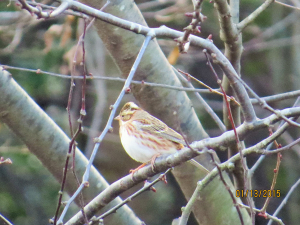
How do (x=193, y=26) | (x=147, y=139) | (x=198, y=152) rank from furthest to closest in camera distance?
(x=147, y=139)
(x=198, y=152)
(x=193, y=26)

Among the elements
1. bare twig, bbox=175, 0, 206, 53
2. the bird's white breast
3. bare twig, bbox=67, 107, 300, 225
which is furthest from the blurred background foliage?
bare twig, bbox=175, 0, 206, 53

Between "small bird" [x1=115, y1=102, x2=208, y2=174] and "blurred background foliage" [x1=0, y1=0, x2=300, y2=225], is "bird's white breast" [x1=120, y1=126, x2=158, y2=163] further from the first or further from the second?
"blurred background foliage" [x1=0, y1=0, x2=300, y2=225]

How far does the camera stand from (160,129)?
13.9 ft

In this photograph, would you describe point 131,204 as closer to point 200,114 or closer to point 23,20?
point 200,114

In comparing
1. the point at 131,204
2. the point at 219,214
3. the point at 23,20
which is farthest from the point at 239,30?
the point at 131,204

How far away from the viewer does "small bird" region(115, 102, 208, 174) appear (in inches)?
159

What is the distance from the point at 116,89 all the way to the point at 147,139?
3.48 meters

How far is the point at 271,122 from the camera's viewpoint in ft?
7.90

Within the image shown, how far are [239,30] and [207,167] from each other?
49.8 inches

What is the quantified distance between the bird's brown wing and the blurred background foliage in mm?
1973

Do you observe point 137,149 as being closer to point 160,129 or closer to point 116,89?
point 160,129

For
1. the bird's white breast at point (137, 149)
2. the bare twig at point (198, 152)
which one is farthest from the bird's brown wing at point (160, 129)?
the bare twig at point (198, 152)

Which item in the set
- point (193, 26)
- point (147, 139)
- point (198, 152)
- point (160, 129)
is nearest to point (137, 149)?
point (147, 139)

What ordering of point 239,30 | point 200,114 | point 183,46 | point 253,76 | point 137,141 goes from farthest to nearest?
point 253,76
point 200,114
point 137,141
point 239,30
point 183,46
